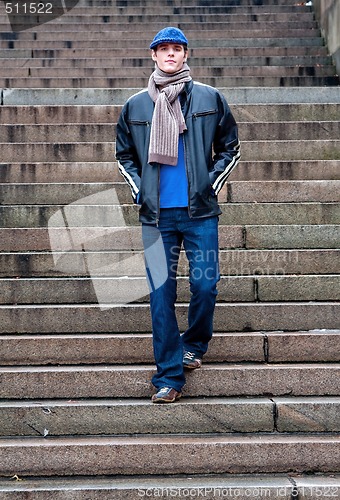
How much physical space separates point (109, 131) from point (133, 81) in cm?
226

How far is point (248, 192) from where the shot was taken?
21.2 feet

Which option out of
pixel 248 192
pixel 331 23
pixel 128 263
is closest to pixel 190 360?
pixel 128 263

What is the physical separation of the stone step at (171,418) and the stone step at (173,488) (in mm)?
339

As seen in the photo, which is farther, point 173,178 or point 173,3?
point 173,3

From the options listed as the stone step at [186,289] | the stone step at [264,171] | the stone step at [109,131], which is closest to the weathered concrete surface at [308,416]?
the stone step at [186,289]

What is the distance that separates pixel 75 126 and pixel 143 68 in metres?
2.81

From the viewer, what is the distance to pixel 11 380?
177 inches

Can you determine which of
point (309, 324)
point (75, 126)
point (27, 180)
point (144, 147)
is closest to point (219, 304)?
point (309, 324)

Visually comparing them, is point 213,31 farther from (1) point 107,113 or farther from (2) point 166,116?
(2) point 166,116

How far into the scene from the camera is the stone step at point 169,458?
159 inches

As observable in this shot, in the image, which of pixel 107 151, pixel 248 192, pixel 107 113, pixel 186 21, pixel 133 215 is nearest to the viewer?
pixel 133 215

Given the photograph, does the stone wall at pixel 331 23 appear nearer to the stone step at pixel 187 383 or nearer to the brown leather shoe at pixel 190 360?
the stone step at pixel 187 383

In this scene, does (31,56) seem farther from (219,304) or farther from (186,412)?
(186,412)

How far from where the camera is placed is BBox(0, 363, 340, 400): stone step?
14.6 feet
